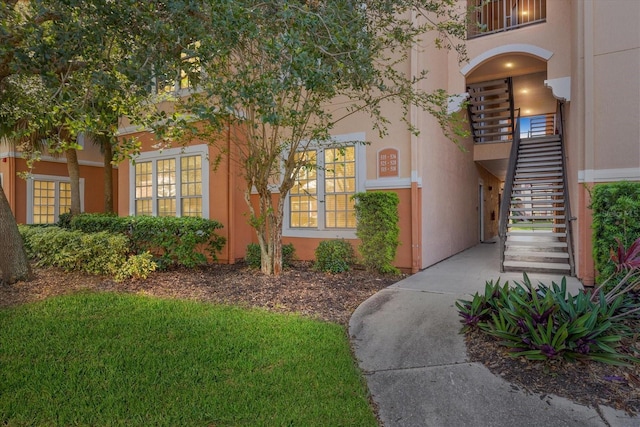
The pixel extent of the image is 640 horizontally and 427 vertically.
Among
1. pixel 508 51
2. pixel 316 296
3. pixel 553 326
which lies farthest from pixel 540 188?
pixel 553 326

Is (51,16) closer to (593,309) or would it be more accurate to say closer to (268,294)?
(268,294)

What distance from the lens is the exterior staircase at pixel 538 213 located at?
732 cm

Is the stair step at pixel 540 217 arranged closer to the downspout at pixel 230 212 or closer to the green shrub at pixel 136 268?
the downspout at pixel 230 212

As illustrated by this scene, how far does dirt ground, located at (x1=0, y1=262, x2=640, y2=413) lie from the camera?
9.48 ft

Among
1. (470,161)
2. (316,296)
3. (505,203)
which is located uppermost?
(470,161)

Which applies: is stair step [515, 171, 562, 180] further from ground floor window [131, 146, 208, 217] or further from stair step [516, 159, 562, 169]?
ground floor window [131, 146, 208, 217]

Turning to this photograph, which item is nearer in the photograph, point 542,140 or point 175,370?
point 175,370

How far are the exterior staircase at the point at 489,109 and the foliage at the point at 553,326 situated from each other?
965 centimetres

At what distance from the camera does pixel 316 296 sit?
5.71m

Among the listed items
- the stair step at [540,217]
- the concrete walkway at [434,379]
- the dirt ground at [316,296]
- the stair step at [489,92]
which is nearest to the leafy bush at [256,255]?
the dirt ground at [316,296]

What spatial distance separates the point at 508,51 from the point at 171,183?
9.16m

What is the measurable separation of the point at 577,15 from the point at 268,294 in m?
7.37

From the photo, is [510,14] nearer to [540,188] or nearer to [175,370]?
[540,188]

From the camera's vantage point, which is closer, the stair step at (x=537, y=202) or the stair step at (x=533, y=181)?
the stair step at (x=537, y=202)
